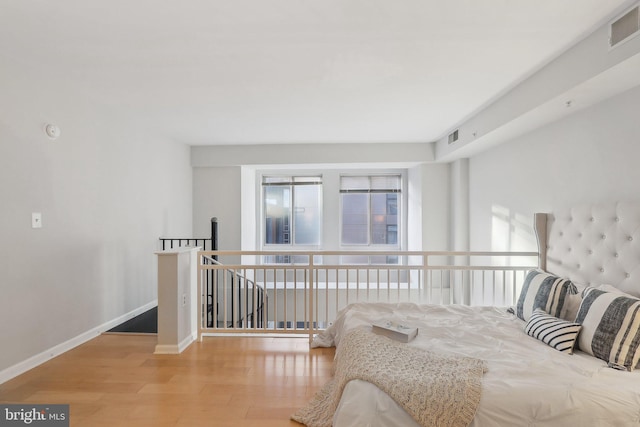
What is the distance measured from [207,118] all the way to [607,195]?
3.85 m

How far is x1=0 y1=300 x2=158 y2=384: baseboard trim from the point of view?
2473 mm

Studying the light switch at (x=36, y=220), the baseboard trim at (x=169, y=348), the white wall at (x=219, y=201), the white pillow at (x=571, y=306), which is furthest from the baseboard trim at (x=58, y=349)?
the white pillow at (x=571, y=306)

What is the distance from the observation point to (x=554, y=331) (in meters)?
2.04

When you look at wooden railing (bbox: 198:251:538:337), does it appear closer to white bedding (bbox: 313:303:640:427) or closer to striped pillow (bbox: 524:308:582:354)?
striped pillow (bbox: 524:308:582:354)

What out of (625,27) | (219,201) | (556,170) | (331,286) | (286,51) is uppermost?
(286,51)

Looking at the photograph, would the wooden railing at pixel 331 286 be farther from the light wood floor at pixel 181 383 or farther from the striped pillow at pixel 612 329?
the striped pillow at pixel 612 329

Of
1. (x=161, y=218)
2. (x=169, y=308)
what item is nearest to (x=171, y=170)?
(x=161, y=218)

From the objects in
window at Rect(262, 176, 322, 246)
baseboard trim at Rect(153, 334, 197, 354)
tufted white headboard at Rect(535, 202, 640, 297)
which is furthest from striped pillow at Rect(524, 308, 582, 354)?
window at Rect(262, 176, 322, 246)

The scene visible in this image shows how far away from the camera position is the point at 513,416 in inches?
56.4

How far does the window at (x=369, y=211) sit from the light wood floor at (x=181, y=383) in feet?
12.2

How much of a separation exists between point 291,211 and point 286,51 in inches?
178

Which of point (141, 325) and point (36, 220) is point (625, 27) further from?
point (141, 325)

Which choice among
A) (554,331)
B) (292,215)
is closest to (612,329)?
(554,331)

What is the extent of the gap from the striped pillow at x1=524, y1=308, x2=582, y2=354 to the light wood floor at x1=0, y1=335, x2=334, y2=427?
1454mm
